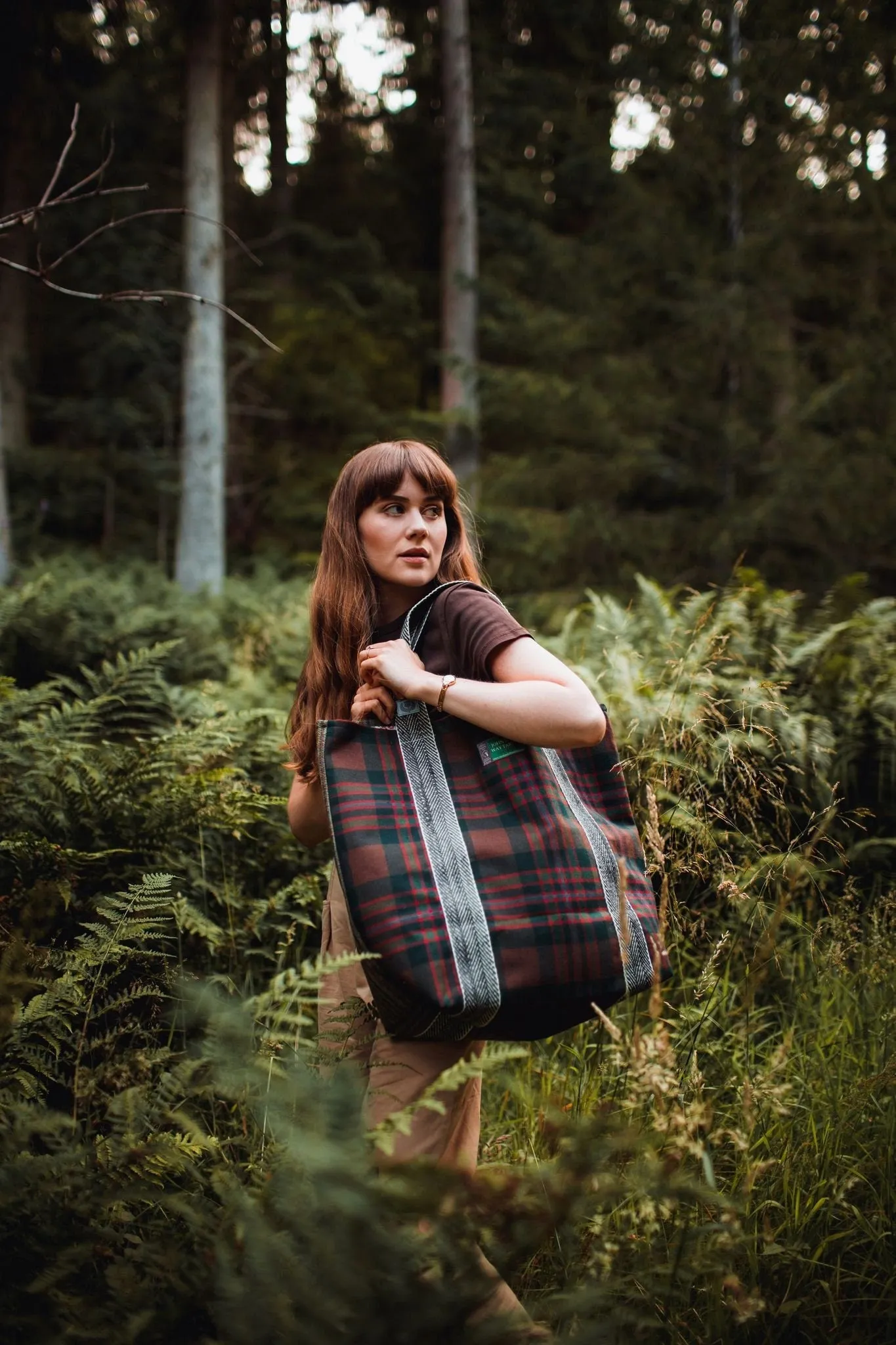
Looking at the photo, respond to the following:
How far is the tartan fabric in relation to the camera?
57.1 inches

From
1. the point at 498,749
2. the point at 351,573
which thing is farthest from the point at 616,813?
the point at 351,573

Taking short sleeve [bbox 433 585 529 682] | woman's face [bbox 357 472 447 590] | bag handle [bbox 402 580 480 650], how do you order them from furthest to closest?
1. woman's face [bbox 357 472 447 590]
2. bag handle [bbox 402 580 480 650]
3. short sleeve [bbox 433 585 529 682]

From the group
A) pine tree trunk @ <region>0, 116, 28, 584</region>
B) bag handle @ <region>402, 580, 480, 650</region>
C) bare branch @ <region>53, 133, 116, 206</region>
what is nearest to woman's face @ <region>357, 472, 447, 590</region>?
bag handle @ <region>402, 580, 480, 650</region>

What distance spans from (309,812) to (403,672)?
602mm

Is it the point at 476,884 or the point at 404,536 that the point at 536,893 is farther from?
the point at 404,536

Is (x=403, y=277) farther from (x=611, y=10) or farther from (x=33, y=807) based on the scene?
(x=33, y=807)

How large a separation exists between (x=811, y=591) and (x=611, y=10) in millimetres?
9135

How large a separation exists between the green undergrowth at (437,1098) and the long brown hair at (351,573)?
0.62 metres

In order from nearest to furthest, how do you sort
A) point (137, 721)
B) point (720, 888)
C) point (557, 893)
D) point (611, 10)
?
point (557, 893) < point (720, 888) < point (137, 721) < point (611, 10)

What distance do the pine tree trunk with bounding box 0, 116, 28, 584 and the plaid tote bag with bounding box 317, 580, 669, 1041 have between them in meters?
13.8

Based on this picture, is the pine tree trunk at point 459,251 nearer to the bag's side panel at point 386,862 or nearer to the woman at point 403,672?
the woman at point 403,672

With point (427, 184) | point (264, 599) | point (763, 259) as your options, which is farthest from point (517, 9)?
point (264, 599)

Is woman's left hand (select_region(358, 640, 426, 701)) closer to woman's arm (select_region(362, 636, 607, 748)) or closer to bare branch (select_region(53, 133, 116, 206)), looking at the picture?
woman's arm (select_region(362, 636, 607, 748))

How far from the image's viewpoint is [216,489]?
1045 cm
